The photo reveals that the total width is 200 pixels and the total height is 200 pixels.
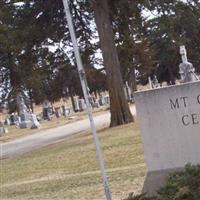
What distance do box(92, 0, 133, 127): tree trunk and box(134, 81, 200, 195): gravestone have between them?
1856 cm

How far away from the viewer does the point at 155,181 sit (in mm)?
7703

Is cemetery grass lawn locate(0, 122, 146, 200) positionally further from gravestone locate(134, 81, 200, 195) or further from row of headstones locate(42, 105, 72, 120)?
row of headstones locate(42, 105, 72, 120)

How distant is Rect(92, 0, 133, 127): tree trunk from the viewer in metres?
26.0

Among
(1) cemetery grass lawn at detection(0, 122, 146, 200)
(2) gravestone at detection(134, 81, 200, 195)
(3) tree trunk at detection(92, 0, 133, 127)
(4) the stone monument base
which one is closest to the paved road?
(3) tree trunk at detection(92, 0, 133, 127)

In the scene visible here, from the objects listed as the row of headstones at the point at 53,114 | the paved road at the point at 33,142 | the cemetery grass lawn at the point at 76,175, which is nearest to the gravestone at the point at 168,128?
the cemetery grass lawn at the point at 76,175

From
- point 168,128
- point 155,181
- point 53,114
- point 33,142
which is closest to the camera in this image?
point 168,128

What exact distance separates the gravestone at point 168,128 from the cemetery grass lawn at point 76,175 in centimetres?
130

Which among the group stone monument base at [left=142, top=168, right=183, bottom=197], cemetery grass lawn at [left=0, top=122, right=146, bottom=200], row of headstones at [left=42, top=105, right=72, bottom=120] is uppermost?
row of headstones at [left=42, top=105, right=72, bottom=120]

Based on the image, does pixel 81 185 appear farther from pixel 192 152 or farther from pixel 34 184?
pixel 192 152

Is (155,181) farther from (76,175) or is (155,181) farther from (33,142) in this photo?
(33,142)

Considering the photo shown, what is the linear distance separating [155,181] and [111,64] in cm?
1896

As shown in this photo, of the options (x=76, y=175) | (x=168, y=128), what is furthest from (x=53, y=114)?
(x=168, y=128)

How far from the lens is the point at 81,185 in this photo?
10.5 m

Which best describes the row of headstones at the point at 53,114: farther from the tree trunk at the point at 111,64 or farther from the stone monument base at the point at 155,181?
the stone monument base at the point at 155,181
